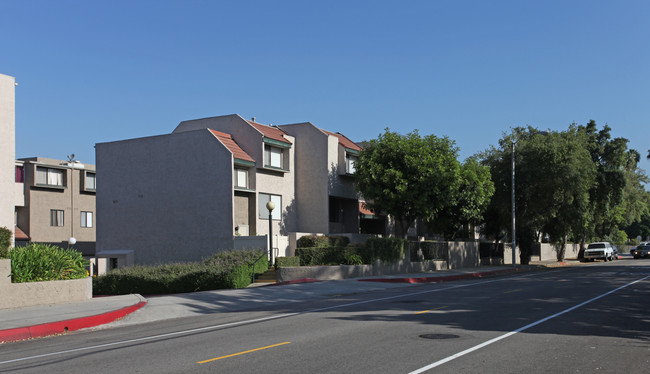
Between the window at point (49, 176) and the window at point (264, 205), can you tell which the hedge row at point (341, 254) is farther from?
the window at point (49, 176)

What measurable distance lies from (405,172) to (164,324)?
78.1 ft

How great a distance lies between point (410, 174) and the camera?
117 ft

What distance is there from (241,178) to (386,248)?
9.89m

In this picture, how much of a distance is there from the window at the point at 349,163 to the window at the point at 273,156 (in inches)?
198

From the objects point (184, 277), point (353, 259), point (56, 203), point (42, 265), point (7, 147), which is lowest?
point (184, 277)

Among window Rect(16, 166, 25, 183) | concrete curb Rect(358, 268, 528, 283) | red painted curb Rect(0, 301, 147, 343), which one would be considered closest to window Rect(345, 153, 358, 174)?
concrete curb Rect(358, 268, 528, 283)

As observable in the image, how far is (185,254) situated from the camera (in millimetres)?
35625

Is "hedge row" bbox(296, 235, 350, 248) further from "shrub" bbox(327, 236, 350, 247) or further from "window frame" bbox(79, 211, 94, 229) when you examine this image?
"window frame" bbox(79, 211, 94, 229)

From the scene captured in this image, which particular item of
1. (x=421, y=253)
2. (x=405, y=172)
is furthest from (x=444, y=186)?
(x=421, y=253)

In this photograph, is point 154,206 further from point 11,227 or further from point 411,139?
point 411,139

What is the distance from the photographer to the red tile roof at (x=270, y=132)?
36.7 m

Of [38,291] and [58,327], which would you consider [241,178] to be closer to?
[38,291]

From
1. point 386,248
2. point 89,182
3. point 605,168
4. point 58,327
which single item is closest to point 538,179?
point 605,168

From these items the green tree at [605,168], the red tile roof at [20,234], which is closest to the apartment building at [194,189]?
the red tile roof at [20,234]
